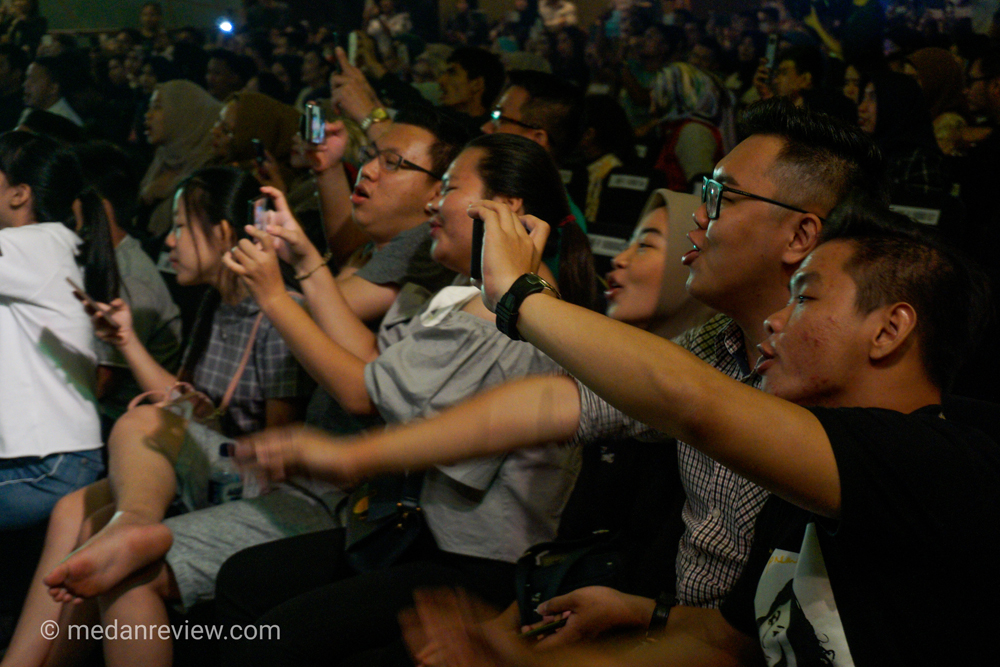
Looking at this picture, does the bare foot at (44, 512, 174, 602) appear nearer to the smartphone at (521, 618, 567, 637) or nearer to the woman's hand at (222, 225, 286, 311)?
the woman's hand at (222, 225, 286, 311)

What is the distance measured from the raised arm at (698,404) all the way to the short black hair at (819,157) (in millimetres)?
550

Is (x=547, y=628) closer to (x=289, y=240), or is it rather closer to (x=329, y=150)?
(x=289, y=240)

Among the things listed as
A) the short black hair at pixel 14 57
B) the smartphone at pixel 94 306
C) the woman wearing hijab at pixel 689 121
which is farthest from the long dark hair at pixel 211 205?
the short black hair at pixel 14 57

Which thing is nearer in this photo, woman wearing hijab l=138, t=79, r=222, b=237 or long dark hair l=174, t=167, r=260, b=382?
long dark hair l=174, t=167, r=260, b=382

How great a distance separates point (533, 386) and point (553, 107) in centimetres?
184

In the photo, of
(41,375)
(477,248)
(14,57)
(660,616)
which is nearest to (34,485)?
(41,375)

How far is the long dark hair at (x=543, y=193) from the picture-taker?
5.89ft

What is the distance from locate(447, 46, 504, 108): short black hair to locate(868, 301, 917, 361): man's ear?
324 centimetres

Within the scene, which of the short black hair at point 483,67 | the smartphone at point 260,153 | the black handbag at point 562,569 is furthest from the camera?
the short black hair at point 483,67

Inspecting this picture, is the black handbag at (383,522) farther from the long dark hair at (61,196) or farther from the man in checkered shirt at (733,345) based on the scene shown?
the long dark hair at (61,196)

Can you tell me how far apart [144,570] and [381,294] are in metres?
0.85

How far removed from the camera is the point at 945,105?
2.92 meters

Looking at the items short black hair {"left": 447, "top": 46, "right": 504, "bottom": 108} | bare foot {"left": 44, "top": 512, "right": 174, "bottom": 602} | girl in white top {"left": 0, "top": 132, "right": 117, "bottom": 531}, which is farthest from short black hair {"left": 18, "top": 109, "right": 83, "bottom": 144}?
bare foot {"left": 44, "top": 512, "right": 174, "bottom": 602}

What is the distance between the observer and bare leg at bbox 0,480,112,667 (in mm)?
1849
